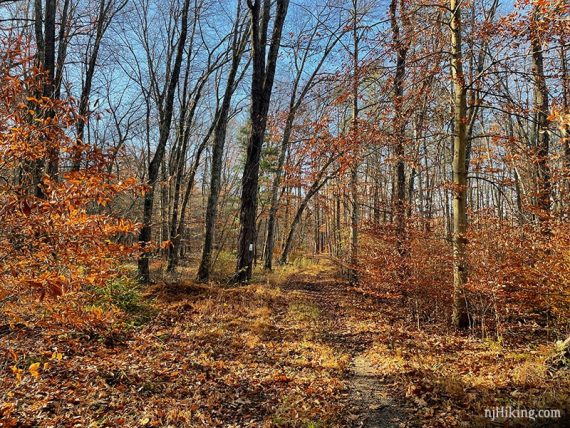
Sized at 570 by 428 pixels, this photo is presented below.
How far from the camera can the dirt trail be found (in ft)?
14.5

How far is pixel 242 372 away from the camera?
5699mm

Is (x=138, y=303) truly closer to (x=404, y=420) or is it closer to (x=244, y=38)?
(x=404, y=420)

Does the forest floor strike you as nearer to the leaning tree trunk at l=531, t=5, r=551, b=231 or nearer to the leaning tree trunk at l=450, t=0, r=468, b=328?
the leaning tree trunk at l=450, t=0, r=468, b=328

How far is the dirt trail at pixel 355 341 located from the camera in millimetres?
4430

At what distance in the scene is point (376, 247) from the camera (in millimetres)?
9438

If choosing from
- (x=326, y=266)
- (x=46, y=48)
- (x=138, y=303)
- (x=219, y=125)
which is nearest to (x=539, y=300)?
(x=138, y=303)

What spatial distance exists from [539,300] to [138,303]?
8.40 m

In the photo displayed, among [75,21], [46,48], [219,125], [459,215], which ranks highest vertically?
[75,21]

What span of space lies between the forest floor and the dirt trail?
3cm

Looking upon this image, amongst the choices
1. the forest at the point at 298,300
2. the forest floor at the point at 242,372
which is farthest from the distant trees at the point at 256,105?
the forest floor at the point at 242,372

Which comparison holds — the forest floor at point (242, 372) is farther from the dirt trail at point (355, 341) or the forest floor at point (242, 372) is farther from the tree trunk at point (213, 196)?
the tree trunk at point (213, 196)
